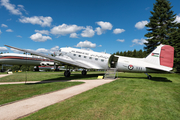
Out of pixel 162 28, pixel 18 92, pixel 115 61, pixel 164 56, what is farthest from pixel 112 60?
pixel 162 28

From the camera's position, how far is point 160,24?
36.4 m

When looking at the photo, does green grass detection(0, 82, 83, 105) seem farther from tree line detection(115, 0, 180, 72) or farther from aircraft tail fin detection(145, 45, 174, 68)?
tree line detection(115, 0, 180, 72)

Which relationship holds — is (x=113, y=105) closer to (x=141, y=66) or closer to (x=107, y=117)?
(x=107, y=117)

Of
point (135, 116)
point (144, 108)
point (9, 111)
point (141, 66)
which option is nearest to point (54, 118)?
point (9, 111)

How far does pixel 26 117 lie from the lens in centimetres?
457

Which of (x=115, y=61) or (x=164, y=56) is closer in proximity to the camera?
(x=164, y=56)

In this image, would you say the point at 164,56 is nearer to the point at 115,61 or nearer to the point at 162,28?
the point at 115,61

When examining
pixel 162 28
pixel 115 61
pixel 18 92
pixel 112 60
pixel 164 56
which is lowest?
pixel 18 92

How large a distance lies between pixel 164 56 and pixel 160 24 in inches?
1059

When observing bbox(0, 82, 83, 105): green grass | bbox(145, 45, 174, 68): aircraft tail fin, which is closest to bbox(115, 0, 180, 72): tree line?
bbox(145, 45, 174, 68): aircraft tail fin

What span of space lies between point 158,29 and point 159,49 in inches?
916

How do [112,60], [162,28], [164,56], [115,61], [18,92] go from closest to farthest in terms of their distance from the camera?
[18,92] < [164,56] < [115,61] < [112,60] < [162,28]

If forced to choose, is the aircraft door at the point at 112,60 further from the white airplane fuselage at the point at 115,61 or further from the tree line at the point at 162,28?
the tree line at the point at 162,28

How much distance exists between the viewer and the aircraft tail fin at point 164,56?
607 inches
